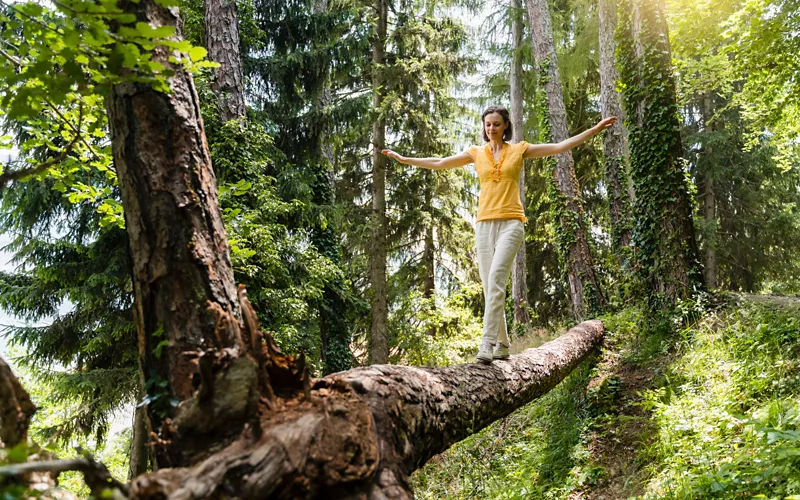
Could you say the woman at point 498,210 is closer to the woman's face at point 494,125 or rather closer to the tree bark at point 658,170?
the woman's face at point 494,125

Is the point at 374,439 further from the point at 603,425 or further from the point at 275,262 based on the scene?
the point at 275,262

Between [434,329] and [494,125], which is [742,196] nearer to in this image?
[434,329]

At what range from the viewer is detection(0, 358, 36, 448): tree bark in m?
1.72

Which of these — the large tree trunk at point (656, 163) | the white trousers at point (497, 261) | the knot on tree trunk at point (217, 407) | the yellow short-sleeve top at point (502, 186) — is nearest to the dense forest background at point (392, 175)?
the large tree trunk at point (656, 163)

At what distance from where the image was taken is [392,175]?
61.5ft

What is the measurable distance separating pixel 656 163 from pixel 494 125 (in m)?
3.57

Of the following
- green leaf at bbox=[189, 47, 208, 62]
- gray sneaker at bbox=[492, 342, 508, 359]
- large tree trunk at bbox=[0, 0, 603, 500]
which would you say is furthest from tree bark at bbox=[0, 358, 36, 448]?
gray sneaker at bbox=[492, 342, 508, 359]

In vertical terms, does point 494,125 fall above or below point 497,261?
above

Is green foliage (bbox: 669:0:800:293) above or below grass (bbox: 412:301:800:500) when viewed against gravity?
above

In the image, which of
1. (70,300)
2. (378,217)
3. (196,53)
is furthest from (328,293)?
(196,53)

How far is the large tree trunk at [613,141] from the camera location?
11.6 meters

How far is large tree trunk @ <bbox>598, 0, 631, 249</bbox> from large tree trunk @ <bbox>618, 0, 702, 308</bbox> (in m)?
3.68

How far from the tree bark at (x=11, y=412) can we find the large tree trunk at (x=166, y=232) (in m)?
0.48

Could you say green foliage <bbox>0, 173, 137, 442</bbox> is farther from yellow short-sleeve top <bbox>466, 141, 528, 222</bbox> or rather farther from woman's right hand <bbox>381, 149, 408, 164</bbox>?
yellow short-sleeve top <bbox>466, 141, 528, 222</bbox>
